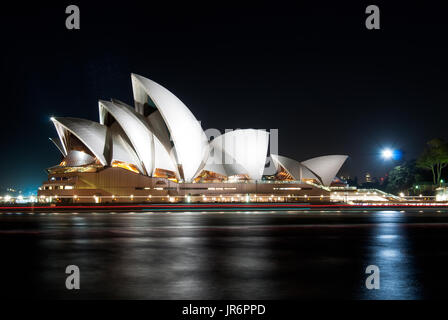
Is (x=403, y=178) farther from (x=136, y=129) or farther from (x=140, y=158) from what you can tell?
(x=136, y=129)

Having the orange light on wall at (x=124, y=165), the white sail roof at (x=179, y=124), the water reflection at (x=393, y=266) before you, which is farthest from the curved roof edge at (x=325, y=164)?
the water reflection at (x=393, y=266)

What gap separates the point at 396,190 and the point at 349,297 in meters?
79.5

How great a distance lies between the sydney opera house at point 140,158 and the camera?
51844mm

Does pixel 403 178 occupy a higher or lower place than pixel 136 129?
lower

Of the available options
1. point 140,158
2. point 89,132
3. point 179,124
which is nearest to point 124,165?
point 140,158

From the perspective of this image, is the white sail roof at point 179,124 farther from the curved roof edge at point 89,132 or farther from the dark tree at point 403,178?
the dark tree at point 403,178

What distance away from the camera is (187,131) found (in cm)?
5362

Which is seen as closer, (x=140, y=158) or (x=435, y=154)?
(x=140, y=158)

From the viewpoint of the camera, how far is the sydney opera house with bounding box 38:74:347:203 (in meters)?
51.8

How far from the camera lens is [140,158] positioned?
53250 mm

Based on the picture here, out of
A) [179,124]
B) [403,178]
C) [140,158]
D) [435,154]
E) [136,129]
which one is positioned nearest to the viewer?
[136,129]

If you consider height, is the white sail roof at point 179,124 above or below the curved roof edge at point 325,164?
above
